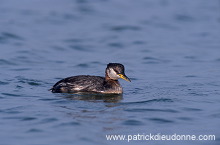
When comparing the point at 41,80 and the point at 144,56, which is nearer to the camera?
the point at 41,80

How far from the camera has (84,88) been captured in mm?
13422

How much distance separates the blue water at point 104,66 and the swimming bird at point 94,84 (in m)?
0.30

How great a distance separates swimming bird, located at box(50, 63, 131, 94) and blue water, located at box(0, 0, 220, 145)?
1.00ft

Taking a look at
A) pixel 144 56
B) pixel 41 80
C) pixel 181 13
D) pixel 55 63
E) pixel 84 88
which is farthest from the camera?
pixel 181 13

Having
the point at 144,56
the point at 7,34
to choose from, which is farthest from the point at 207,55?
the point at 7,34

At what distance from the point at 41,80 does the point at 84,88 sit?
7.50 ft

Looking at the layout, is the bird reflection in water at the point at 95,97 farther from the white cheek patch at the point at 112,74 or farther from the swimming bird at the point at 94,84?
the white cheek patch at the point at 112,74

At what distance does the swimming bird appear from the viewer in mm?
13383

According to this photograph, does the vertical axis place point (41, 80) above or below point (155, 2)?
below

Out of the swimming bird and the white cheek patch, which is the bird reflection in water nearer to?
the swimming bird

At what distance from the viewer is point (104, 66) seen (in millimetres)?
18047

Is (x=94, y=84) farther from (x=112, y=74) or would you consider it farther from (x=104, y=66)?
(x=104, y=66)

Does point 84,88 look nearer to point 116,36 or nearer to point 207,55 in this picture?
point 207,55

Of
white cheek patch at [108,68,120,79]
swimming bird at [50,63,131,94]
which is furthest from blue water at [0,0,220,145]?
white cheek patch at [108,68,120,79]
